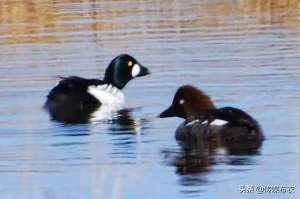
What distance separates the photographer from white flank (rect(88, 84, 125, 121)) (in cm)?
1723

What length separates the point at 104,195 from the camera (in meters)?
10.6

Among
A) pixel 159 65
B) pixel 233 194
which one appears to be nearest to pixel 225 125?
pixel 233 194

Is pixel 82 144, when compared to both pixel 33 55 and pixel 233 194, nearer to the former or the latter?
pixel 233 194

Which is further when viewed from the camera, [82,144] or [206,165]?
[82,144]

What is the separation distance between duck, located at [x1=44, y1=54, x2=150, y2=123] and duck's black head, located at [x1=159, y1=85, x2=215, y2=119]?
2.06 meters

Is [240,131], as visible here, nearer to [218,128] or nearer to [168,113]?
[218,128]

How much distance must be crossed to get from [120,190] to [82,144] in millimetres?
3027

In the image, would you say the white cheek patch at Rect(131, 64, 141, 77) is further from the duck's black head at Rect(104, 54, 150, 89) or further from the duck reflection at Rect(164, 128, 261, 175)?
the duck reflection at Rect(164, 128, 261, 175)

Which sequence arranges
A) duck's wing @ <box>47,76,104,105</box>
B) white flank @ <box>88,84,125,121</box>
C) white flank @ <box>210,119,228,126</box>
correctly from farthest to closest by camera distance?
1. white flank @ <box>88,84,125,121</box>
2. duck's wing @ <box>47,76,104,105</box>
3. white flank @ <box>210,119,228,126</box>

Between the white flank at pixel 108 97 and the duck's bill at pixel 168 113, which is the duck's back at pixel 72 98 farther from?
the duck's bill at pixel 168 113

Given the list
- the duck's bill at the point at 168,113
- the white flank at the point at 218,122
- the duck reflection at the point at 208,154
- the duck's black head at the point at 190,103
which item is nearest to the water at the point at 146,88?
the duck reflection at the point at 208,154

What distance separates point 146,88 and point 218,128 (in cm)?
451

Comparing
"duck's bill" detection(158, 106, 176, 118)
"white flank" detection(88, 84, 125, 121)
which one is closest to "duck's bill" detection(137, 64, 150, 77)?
"white flank" detection(88, 84, 125, 121)

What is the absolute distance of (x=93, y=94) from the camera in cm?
1753
